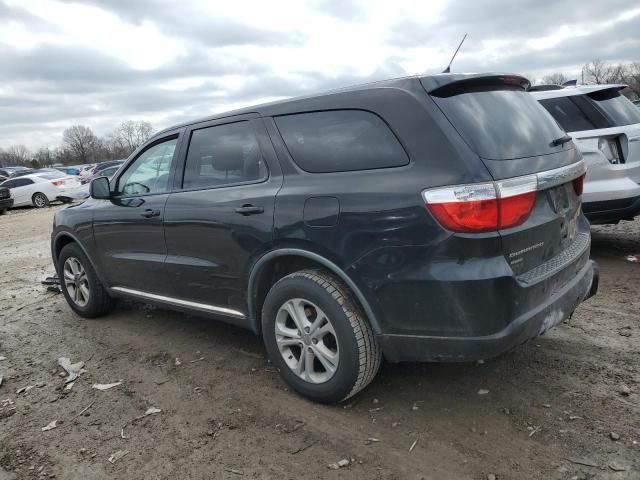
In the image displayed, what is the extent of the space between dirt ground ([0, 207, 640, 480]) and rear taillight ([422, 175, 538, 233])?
1.13 metres

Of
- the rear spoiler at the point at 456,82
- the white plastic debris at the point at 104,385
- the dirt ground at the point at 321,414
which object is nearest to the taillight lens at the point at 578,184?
the rear spoiler at the point at 456,82

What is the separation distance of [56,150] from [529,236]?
373 feet

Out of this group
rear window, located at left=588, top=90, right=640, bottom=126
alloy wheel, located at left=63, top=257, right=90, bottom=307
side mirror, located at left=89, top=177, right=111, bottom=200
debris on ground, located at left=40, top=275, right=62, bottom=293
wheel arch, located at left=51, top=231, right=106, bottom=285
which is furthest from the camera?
debris on ground, located at left=40, top=275, right=62, bottom=293

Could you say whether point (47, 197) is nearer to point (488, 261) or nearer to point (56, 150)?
point (488, 261)

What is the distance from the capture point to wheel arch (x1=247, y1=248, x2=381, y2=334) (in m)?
2.80

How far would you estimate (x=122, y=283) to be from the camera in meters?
4.56

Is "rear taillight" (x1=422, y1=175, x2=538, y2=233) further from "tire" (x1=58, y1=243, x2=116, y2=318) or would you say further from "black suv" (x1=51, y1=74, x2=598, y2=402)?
"tire" (x1=58, y1=243, x2=116, y2=318)

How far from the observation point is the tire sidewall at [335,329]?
2855mm

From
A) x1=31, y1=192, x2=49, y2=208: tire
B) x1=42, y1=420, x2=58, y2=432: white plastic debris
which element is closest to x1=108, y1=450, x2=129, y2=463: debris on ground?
x1=42, y1=420, x2=58, y2=432: white plastic debris

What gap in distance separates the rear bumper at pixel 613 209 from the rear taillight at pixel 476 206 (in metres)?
3.38

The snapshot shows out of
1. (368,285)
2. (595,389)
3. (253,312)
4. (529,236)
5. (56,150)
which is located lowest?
(595,389)

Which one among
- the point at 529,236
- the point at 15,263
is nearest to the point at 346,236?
the point at 529,236

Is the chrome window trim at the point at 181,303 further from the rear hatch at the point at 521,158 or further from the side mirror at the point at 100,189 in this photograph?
the rear hatch at the point at 521,158

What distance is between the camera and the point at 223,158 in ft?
12.0
